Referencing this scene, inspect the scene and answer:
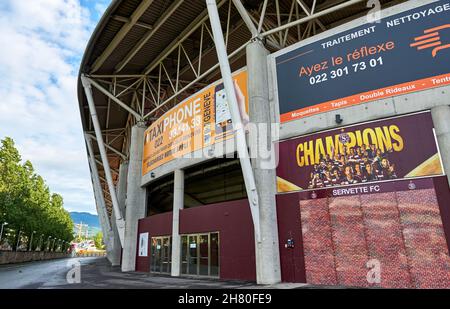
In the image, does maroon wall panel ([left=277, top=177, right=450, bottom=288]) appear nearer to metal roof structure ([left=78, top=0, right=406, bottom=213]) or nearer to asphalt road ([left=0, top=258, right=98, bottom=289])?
metal roof structure ([left=78, top=0, right=406, bottom=213])

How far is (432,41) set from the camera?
13391 millimetres

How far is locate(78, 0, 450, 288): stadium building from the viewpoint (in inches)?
487

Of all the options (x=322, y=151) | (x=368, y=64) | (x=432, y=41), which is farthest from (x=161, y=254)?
(x=432, y=41)

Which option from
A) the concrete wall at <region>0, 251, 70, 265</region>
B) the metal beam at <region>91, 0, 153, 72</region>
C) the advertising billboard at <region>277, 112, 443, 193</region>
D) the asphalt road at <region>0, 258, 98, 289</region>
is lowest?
the asphalt road at <region>0, 258, 98, 289</region>

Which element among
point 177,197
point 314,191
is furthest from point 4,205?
point 314,191

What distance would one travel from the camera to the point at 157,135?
25641 millimetres

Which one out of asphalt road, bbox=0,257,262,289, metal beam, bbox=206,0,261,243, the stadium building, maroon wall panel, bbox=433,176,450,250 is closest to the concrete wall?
asphalt road, bbox=0,257,262,289

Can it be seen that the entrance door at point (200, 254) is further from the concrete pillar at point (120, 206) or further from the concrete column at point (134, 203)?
the concrete pillar at point (120, 206)

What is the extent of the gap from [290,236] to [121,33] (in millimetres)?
19519

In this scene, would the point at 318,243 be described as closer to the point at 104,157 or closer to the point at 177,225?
the point at 177,225

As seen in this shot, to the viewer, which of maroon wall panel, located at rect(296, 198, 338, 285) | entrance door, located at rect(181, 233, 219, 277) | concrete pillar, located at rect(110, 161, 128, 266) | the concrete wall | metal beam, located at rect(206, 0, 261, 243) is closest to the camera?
maroon wall panel, located at rect(296, 198, 338, 285)

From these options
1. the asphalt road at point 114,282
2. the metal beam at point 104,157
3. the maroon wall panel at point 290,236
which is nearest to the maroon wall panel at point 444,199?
the maroon wall panel at point 290,236

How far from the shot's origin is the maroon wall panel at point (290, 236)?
47.0 feet

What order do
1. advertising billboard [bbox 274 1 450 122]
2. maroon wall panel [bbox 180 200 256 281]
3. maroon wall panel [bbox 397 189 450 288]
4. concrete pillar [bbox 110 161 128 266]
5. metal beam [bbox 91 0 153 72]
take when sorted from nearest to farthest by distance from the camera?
maroon wall panel [bbox 397 189 450 288] < advertising billboard [bbox 274 1 450 122] < maroon wall panel [bbox 180 200 256 281] < metal beam [bbox 91 0 153 72] < concrete pillar [bbox 110 161 128 266]
